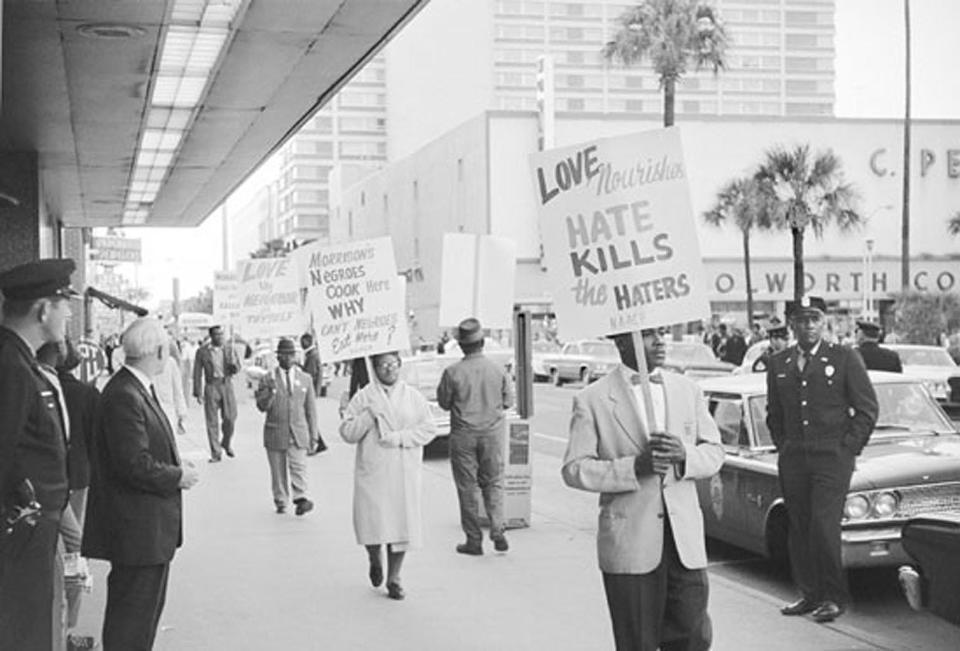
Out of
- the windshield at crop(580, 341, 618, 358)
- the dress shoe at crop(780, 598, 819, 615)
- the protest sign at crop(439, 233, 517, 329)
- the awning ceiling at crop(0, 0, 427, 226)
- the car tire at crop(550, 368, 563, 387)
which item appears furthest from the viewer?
the car tire at crop(550, 368, 563, 387)

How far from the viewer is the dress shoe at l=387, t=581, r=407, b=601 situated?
9531 millimetres

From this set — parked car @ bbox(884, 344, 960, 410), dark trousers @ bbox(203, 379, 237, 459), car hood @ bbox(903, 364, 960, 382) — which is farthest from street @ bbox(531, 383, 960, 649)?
car hood @ bbox(903, 364, 960, 382)

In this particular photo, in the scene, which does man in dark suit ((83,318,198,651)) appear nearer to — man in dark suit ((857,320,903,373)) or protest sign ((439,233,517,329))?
protest sign ((439,233,517,329))


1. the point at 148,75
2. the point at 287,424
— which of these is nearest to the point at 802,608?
the point at 148,75

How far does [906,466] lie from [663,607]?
13.7 ft

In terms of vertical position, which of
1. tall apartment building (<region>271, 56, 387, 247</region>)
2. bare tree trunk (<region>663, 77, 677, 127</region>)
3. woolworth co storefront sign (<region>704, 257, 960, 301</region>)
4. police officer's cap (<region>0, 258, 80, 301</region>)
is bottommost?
police officer's cap (<region>0, 258, 80, 301</region>)

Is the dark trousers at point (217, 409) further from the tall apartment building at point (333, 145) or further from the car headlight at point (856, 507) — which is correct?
the tall apartment building at point (333, 145)

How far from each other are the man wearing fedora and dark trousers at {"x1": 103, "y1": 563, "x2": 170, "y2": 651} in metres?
5.41

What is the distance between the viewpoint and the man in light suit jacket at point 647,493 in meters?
5.84

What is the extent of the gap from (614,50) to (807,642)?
3742cm

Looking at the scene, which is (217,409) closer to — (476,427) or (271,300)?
(271,300)

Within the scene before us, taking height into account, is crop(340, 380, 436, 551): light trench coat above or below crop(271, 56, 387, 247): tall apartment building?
below

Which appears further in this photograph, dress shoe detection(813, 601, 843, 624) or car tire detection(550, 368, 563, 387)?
car tire detection(550, 368, 563, 387)

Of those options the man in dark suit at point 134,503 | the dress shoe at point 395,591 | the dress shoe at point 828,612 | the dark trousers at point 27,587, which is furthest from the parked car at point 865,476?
the dark trousers at point 27,587
